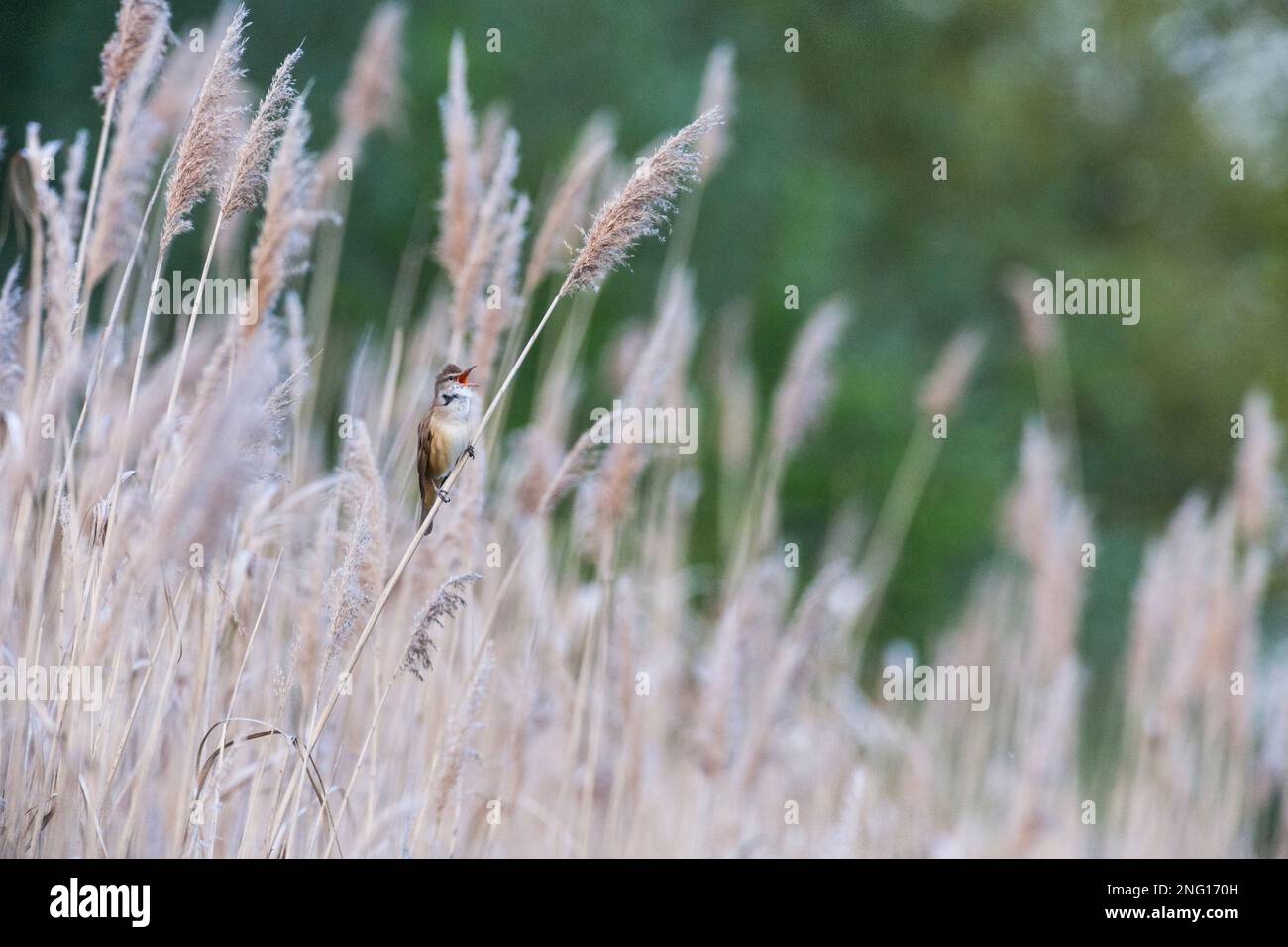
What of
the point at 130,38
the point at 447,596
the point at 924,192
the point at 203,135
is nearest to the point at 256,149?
the point at 203,135

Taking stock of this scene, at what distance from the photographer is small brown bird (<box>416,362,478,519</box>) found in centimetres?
181

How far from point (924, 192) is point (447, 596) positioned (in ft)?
25.6

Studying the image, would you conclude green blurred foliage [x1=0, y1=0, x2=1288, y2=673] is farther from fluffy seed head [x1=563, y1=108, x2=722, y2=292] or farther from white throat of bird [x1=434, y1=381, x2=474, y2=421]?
fluffy seed head [x1=563, y1=108, x2=722, y2=292]

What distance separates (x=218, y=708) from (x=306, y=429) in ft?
1.90

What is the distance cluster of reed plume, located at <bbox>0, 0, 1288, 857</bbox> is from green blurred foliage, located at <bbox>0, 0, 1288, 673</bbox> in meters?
1.57

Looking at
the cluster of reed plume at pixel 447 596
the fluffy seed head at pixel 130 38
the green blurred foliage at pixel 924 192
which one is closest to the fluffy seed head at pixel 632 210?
the cluster of reed plume at pixel 447 596

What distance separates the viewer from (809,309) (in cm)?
609

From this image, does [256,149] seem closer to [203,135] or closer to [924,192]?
[203,135]

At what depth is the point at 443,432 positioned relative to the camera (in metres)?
1.83

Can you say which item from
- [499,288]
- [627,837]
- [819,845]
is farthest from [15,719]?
[819,845]

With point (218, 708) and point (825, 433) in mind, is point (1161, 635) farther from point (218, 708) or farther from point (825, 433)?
point (825, 433)

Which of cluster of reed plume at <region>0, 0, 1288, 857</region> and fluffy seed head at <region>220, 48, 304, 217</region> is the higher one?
fluffy seed head at <region>220, 48, 304, 217</region>

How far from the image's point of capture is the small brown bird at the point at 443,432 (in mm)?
1814

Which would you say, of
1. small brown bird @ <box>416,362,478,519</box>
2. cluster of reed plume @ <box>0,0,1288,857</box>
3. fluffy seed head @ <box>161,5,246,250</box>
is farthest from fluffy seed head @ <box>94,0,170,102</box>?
small brown bird @ <box>416,362,478,519</box>
